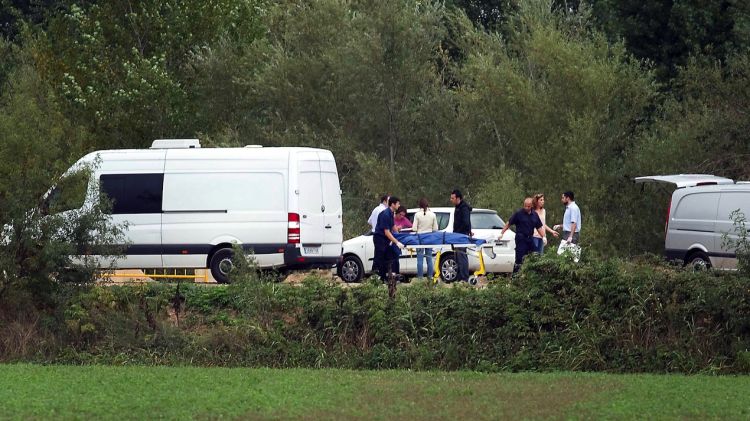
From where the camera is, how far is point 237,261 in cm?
1939

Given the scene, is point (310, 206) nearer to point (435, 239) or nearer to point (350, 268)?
point (435, 239)

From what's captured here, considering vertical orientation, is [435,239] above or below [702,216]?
below

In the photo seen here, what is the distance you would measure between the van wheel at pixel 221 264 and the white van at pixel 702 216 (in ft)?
27.8

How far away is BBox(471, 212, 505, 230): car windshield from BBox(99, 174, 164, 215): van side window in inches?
258

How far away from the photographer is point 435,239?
24.3 m

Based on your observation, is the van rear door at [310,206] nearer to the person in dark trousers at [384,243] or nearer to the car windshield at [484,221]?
the person in dark trousers at [384,243]

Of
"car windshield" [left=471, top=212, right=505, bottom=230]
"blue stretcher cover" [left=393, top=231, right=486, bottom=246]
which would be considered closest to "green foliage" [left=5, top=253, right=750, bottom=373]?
"blue stretcher cover" [left=393, top=231, right=486, bottom=246]

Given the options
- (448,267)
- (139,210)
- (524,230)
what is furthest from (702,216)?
(139,210)

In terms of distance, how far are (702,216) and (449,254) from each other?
191 inches

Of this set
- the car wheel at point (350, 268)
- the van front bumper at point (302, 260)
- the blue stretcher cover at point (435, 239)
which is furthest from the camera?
the car wheel at point (350, 268)

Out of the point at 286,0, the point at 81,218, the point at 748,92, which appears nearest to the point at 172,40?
the point at 286,0

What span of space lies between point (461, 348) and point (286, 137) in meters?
22.9

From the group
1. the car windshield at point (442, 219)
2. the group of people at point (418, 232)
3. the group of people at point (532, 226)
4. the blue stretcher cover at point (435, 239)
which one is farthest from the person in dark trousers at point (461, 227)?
the car windshield at point (442, 219)

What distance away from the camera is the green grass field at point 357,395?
12.5 meters
